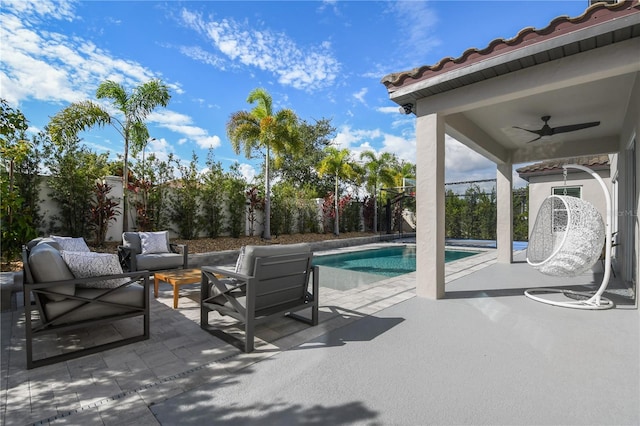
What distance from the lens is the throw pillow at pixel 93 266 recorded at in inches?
128

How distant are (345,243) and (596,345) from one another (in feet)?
39.5

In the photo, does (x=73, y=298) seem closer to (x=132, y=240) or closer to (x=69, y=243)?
(x=69, y=243)

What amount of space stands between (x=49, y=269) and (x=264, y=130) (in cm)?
975

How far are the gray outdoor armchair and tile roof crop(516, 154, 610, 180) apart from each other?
1035 cm

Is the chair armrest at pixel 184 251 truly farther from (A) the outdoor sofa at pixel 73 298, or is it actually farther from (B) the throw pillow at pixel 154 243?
(A) the outdoor sofa at pixel 73 298

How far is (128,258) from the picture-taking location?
6.10m

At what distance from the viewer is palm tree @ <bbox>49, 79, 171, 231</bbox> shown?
841 centimetres

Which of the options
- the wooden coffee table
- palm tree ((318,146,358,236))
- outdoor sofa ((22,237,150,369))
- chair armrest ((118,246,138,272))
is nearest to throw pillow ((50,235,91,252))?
chair armrest ((118,246,138,272))

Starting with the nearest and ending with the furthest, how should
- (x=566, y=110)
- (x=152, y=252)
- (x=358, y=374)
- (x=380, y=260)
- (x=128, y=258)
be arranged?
(x=358, y=374)
(x=566, y=110)
(x=128, y=258)
(x=152, y=252)
(x=380, y=260)

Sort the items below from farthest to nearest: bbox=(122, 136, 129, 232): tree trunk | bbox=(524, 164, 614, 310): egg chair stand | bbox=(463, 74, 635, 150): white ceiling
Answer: bbox=(122, 136, 129, 232): tree trunk
bbox=(463, 74, 635, 150): white ceiling
bbox=(524, 164, 614, 310): egg chair stand

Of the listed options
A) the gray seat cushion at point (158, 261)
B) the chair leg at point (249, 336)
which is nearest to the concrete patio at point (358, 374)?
the chair leg at point (249, 336)

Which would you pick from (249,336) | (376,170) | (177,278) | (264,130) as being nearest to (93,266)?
(177,278)

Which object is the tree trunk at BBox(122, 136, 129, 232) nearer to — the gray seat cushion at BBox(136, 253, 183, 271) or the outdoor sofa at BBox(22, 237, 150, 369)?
the gray seat cushion at BBox(136, 253, 183, 271)

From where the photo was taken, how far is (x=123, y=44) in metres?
7.61
